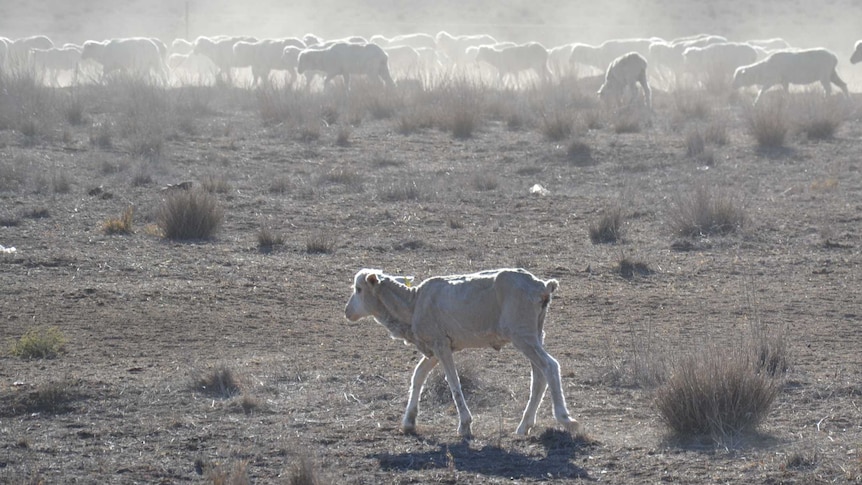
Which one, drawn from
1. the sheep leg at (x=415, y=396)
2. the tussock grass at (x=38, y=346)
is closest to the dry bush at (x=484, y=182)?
the tussock grass at (x=38, y=346)

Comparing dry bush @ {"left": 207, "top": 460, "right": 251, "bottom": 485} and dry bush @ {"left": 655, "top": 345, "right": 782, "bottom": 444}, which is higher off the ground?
dry bush @ {"left": 655, "top": 345, "right": 782, "bottom": 444}

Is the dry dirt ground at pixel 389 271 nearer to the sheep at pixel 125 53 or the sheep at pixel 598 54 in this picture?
the sheep at pixel 125 53

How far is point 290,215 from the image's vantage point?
15.4 m

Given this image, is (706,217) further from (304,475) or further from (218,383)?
(304,475)

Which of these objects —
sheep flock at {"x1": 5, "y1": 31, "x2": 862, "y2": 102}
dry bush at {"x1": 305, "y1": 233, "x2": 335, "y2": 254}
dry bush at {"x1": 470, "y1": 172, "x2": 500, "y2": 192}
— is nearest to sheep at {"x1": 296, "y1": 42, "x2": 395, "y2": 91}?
sheep flock at {"x1": 5, "y1": 31, "x2": 862, "y2": 102}

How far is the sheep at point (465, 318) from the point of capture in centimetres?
693

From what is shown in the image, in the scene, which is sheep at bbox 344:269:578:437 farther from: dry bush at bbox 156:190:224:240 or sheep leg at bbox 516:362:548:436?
dry bush at bbox 156:190:224:240

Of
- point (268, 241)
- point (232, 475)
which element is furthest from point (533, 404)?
point (268, 241)

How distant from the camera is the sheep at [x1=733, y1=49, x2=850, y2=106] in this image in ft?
100

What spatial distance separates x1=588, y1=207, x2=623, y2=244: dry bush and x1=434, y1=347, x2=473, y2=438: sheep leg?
7.08 meters

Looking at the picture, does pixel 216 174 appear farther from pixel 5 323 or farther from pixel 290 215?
pixel 5 323

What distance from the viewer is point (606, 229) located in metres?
14.2

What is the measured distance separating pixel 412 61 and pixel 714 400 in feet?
131

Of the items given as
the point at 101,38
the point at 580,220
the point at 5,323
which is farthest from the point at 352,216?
the point at 101,38
